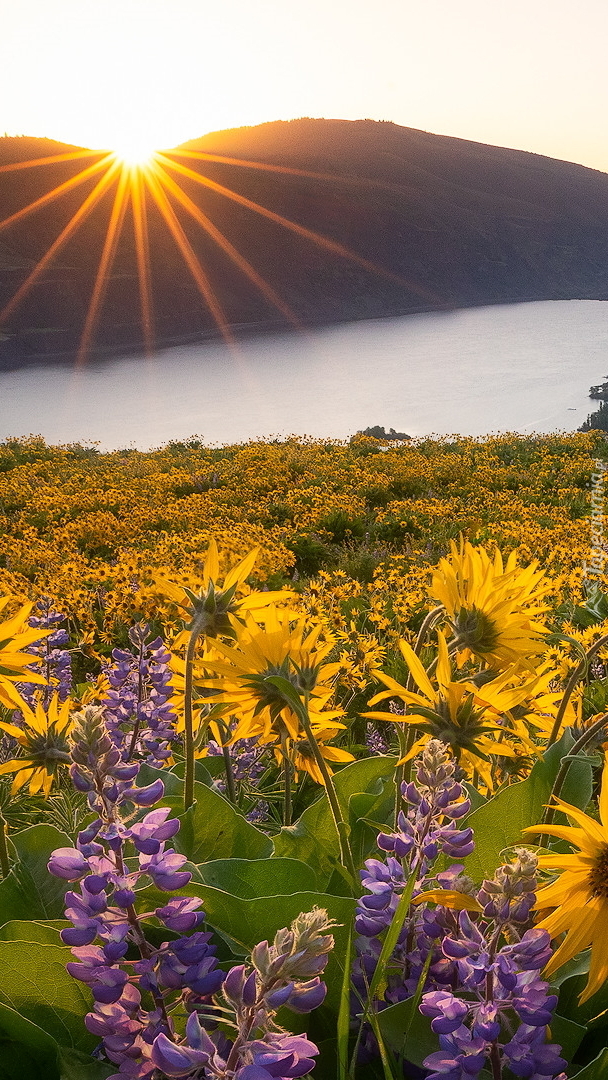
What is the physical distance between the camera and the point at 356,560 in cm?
679

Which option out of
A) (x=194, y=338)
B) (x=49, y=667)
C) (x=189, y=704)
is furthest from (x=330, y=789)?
(x=194, y=338)

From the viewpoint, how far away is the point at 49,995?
0.91m

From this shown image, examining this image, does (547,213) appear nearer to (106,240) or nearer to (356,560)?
(106,240)

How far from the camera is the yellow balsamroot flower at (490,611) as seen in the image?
1.19 m

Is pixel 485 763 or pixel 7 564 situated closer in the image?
pixel 485 763

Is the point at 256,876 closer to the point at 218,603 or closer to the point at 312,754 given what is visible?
the point at 312,754

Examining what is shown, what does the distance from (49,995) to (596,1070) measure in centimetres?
66

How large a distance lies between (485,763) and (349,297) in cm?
10468

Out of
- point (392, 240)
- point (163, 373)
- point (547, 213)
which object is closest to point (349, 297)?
point (392, 240)

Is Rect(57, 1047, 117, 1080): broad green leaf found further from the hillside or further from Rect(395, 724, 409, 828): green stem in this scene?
the hillside

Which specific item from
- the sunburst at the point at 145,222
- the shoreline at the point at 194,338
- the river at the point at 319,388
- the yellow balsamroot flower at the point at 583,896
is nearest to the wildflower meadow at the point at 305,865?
the yellow balsamroot flower at the point at 583,896

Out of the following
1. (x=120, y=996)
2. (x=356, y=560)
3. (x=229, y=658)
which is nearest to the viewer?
(x=120, y=996)

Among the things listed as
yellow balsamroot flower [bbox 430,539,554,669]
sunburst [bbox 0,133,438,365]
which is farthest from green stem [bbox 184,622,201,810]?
sunburst [bbox 0,133,438,365]

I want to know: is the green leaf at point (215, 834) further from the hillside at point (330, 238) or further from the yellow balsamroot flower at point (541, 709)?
the hillside at point (330, 238)
